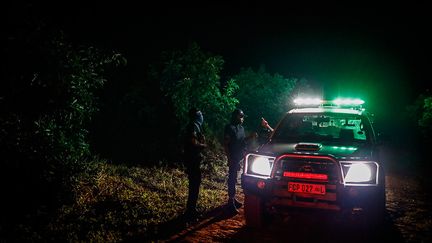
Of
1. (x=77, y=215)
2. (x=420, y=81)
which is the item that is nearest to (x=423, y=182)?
(x=77, y=215)

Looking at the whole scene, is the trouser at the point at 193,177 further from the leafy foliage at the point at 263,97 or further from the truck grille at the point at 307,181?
the leafy foliage at the point at 263,97

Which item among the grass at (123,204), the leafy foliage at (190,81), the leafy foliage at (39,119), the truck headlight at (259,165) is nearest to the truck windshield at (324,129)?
the truck headlight at (259,165)

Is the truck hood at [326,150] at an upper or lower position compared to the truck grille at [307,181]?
upper

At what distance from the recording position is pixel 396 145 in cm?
2283

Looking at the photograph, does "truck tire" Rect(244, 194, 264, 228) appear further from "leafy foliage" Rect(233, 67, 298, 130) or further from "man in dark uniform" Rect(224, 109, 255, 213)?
"leafy foliage" Rect(233, 67, 298, 130)

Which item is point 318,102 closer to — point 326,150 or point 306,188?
point 326,150

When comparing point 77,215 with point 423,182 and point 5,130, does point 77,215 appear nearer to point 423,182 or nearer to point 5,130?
point 5,130

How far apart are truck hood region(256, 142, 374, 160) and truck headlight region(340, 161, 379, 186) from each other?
0.30ft

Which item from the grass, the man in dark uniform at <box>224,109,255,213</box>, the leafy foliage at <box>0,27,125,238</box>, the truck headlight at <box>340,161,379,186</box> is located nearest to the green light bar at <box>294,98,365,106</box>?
the man in dark uniform at <box>224,109,255,213</box>

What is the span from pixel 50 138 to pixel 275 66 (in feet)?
132

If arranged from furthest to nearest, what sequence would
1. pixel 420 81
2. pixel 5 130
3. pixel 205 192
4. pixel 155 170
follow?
pixel 420 81
pixel 155 170
pixel 205 192
pixel 5 130

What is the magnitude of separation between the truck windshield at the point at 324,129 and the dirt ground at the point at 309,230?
1.29 meters

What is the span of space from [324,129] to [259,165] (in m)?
2.45

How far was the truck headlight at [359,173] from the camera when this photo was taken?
5.18m
